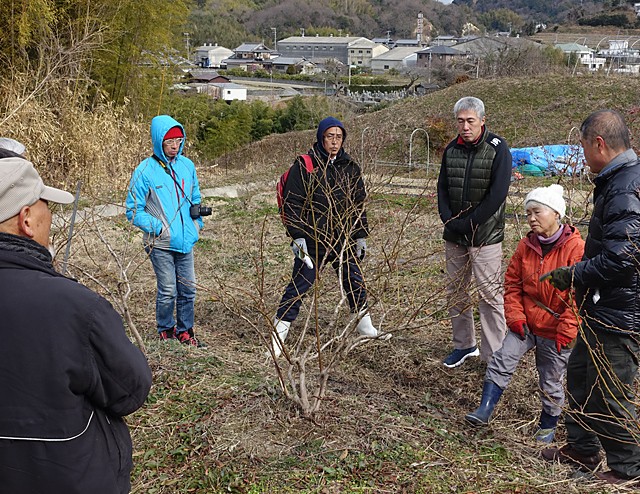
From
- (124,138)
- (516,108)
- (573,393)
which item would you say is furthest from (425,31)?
(573,393)

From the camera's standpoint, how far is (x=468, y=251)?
383 cm

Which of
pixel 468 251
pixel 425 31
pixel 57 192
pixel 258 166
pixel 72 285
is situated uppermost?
pixel 425 31

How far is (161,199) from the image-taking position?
403 centimetres

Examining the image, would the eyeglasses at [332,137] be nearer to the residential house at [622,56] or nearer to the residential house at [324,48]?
the residential house at [622,56]

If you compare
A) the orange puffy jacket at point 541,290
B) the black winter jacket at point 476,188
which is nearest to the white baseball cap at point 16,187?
the orange puffy jacket at point 541,290

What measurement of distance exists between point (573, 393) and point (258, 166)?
12071mm

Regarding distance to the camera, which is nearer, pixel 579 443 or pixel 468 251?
pixel 579 443

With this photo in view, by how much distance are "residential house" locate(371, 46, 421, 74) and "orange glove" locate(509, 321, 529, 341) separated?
248 feet

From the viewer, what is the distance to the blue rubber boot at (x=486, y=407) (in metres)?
3.06

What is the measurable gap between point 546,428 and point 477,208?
50.6 inches

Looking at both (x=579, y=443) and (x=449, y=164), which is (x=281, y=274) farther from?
(x=579, y=443)

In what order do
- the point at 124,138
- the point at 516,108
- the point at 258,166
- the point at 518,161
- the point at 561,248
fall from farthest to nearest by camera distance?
the point at 516,108 → the point at 258,166 → the point at 518,161 → the point at 124,138 → the point at 561,248

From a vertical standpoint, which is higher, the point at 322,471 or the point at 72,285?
the point at 72,285

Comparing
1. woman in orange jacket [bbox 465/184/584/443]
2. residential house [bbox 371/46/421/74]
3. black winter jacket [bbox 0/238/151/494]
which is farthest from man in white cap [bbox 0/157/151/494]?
residential house [bbox 371/46/421/74]
